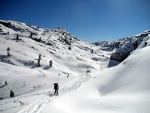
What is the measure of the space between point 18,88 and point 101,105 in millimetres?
25204

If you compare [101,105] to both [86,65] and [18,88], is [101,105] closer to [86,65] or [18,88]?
[18,88]

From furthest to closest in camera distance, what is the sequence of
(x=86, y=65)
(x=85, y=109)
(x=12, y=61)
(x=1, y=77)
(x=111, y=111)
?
(x=86, y=65) → (x=12, y=61) → (x=1, y=77) → (x=85, y=109) → (x=111, y=111)

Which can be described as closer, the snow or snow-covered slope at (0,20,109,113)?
the snow

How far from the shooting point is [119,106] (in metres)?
11.9

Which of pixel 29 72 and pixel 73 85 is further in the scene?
pixel 29 72

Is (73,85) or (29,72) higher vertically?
(29,72)

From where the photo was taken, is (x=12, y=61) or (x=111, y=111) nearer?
(x=111, y=111)

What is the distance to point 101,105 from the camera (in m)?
13.4

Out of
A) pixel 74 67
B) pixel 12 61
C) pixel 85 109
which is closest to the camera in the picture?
pixel 85 109

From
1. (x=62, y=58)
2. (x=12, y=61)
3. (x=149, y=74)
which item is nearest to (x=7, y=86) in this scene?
(x=12, y=61)

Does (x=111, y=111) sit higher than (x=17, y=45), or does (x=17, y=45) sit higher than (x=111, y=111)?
(x=17, y=45)

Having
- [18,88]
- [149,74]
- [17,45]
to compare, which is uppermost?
[17,45]

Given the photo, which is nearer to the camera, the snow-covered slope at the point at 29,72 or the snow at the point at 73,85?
the snow at the point at 73,85

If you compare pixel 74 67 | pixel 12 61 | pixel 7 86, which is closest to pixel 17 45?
pixel 12 61
